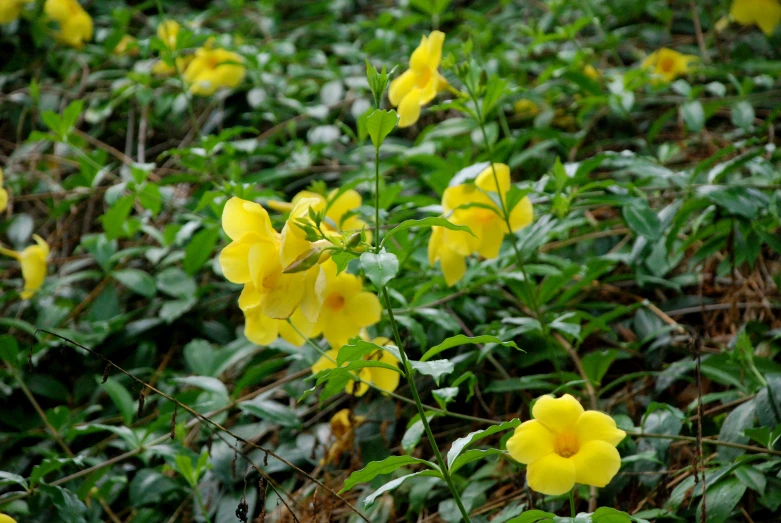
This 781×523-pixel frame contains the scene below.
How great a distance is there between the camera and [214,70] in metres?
2.64

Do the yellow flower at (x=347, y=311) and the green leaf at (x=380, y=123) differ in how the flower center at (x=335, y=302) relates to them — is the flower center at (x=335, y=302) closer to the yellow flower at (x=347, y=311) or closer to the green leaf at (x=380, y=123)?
the yellow flower at (x=347, y=311)

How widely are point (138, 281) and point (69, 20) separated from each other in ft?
4.91

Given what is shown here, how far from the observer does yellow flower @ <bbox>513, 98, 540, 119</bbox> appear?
2.52 m

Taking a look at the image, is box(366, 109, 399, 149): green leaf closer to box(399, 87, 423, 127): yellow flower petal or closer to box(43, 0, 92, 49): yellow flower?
box(399, 87, 423, 127): yellow flower petal

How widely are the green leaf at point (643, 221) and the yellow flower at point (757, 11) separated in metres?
1.30

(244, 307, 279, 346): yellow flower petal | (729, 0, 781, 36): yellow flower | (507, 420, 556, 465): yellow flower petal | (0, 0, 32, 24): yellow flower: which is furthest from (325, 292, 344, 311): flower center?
(0, 0, 32, 24): yellow flower

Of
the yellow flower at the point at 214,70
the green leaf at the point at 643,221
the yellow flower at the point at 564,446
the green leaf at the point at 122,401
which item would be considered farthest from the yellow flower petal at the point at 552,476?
the yellow flower at the point at 214,70

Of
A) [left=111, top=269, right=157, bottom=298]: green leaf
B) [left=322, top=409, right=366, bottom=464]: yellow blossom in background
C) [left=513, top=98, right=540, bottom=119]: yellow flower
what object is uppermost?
[left=513, top=98, right=540, bottom=119]: yellow flower

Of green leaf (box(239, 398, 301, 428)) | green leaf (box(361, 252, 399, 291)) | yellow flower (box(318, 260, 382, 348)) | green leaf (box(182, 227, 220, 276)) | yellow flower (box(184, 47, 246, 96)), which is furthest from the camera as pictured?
yellow flower (box(184, 47, 246, 96))

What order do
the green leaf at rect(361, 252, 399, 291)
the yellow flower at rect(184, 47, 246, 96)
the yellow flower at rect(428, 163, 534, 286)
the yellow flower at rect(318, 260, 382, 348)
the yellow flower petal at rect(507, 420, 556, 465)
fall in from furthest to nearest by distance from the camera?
the yellow flower at rect(184, 47, 246, 96), the yellow flower at rect(428, 163, 534, 286), the yellow flower at rect(318, 260, 382, 348), the yellow flower petal at rect(507, 420, 556, 465), the green leaf at rect(361, 252, 399, 291)

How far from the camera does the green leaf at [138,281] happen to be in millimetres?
2043

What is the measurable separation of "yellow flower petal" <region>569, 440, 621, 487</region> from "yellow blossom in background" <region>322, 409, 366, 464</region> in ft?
2.29

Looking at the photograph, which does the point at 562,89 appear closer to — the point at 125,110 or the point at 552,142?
the point at 552,142

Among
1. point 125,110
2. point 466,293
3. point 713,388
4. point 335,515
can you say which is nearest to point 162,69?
point 125,110
